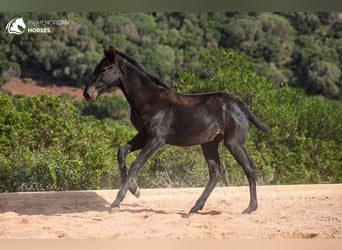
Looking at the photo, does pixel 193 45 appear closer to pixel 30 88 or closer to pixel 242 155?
pixel 30 88

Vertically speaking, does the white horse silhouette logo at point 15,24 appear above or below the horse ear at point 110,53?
above

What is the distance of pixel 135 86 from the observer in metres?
6.52

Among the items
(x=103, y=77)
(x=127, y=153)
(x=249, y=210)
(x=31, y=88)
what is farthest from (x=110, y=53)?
(x=31, y=88)

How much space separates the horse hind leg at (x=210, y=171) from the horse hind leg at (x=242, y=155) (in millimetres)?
269

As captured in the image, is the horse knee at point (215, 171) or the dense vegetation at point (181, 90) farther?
the dense vegetation at point (181, 90)

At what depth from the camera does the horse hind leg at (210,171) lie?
668cm

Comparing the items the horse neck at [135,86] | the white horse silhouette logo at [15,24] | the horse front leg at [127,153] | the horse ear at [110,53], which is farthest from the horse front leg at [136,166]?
the white horse silhouette logo at [15,24]

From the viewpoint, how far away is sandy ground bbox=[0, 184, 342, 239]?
6227mm

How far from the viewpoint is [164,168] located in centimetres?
858

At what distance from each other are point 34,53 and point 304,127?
11.7 ft

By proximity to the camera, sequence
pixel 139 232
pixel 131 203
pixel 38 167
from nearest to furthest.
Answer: pixel 139 232, pixel 131 203, pixel 38 167

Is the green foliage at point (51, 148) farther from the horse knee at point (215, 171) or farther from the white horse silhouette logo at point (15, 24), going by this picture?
the horse knee at point (215, 171)
